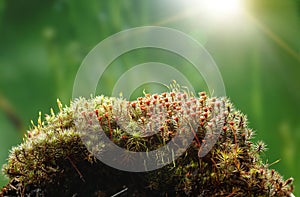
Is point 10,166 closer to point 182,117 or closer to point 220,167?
point 182,117

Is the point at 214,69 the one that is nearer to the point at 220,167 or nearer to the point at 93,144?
the point at 220,167

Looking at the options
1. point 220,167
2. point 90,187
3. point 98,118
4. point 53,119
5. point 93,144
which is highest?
point 53,119

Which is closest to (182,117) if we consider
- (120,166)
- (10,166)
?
(120,166)

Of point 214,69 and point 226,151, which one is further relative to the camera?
point 214,69

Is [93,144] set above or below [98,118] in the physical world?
A: below

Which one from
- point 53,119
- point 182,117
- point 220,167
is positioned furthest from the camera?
point 53,119

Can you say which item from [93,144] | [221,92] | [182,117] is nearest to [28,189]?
[93,144]

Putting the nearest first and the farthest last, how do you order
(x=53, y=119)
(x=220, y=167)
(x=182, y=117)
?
(x=220, y=167) → (x=182, y=117) → (x=53, y=119)
